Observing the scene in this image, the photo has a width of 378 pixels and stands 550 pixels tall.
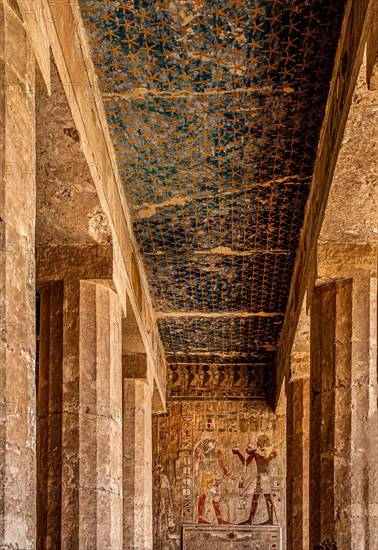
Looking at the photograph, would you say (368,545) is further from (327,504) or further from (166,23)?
(166,23)

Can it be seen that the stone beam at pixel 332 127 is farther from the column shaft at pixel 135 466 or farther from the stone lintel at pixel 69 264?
the column shaft at pixel 135 466

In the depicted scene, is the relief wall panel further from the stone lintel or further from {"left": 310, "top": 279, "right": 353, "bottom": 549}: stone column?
the stone lintel

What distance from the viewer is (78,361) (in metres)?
7.08

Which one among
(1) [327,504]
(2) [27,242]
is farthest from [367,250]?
(2) [27,242]

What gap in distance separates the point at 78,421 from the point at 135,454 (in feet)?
14.0

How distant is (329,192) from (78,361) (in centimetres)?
228

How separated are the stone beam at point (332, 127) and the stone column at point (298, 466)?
1.25m

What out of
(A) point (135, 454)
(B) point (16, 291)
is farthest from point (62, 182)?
(A) point (135, 454)

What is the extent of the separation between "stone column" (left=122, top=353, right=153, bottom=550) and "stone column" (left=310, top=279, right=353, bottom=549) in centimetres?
356

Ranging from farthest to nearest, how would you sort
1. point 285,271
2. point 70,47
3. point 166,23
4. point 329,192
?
point 285,271 → point 329,192 → point 166,23 → point 70,47

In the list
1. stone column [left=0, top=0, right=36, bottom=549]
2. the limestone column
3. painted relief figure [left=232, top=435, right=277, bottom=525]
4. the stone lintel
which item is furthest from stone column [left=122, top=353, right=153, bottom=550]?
stone column [left=0, top=0, right=36, bottom=549]

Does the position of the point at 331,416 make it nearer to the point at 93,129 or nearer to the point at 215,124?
the point at 215,124

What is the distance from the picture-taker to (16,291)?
371 centimetres

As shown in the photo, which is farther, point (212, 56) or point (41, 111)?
point (212, 56)
